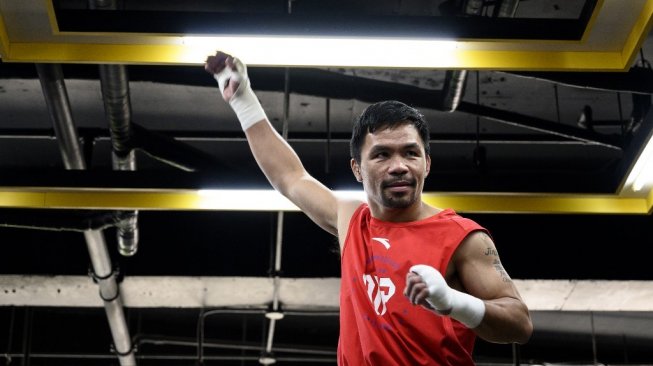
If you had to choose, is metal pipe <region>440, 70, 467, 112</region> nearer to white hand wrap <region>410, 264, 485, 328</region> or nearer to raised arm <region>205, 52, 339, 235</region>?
raised arm <region>205, 52, 339, 235</region>

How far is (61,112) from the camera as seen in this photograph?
5.30 m

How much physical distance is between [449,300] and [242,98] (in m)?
1.19

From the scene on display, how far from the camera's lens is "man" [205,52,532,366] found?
2174 millimetres

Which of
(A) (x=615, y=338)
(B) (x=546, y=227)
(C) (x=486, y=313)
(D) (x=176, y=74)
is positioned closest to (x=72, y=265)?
(D) (x=176, y=74)

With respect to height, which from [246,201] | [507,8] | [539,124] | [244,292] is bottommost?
[246,201]

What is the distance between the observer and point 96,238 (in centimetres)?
643

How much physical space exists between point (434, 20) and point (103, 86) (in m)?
1.92

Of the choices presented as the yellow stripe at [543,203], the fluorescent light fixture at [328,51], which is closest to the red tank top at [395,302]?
the fluorescent light fixture at [328,51]

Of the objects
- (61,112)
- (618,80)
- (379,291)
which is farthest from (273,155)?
(61,112)

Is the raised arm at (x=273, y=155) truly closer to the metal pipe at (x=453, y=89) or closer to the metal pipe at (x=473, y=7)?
the metal pipe at (x=473, y=7)

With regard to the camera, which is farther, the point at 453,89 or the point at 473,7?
the point at 453,89

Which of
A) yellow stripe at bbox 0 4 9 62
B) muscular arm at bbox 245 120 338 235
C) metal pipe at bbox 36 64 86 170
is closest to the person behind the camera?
muscular arm at bbox 245 120 338 235

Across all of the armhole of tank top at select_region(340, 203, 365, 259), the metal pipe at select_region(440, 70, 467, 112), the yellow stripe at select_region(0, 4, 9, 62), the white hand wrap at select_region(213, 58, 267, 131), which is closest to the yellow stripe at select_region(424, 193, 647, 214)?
→ the metal pipe at select_region(440, 70, 467, 112)

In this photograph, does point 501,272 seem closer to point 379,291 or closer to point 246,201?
point 379,291
